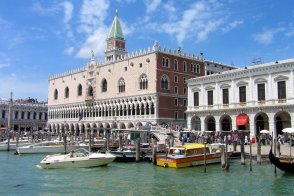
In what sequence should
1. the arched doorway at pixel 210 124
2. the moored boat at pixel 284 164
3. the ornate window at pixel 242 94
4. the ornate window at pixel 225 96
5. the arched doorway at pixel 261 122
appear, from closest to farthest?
1. the moored boat at pixel 284 164
2. the arched doorway at pixel 261 122
3. the ornate window at pixel 242 94
4. the ornate window at pixel 225 96
5. the arched doorway at pixel 210 124

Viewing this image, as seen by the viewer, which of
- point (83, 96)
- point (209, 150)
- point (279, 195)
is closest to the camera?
point (279, 195)

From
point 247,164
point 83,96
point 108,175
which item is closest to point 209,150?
point 247,164

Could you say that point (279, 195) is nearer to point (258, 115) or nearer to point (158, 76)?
point (258, 115)

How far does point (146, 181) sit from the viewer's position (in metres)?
20.5

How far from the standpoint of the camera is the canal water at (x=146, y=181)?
58.3 feet

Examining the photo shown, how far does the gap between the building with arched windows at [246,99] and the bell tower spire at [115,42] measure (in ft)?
91.4

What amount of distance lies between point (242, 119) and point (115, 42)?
36542mm

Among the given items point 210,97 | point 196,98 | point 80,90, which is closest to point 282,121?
point 210,97

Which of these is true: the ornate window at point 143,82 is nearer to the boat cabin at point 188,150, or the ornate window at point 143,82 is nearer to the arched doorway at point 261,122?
the arched doorway at point 261,122

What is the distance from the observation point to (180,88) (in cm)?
5322

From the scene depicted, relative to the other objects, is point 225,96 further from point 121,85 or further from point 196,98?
point 121,85

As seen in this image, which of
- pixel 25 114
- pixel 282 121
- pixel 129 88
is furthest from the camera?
pixel 25 114

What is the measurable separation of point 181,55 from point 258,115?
61.9 ft

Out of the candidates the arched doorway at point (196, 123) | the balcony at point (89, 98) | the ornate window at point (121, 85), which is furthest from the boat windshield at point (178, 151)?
the balcony at point (89, 98)
